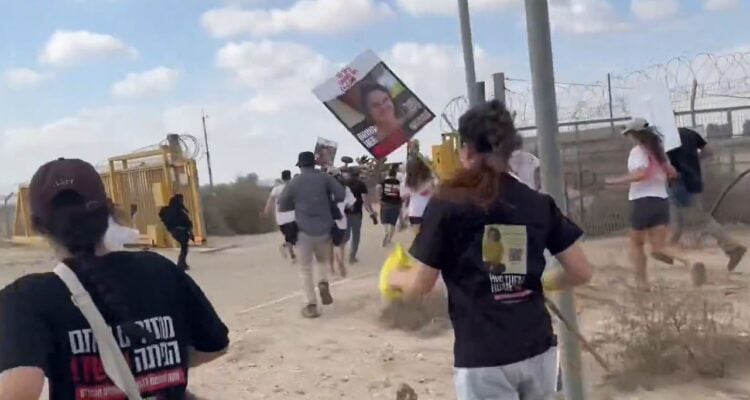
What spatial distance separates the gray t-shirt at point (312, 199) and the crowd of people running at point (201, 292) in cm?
372

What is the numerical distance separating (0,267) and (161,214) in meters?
6.82

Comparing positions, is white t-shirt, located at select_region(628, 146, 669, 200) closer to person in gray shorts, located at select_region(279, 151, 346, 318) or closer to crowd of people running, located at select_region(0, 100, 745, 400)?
crowd of people running, located at select_region(0, 100, 745, 400)

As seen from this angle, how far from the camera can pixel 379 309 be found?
8.70 meters

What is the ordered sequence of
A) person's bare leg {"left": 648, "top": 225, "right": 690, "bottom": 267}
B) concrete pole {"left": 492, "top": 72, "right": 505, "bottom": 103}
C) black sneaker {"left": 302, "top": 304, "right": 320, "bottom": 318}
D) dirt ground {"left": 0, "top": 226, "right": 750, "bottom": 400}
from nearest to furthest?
dirt ground {"left": 0, "top": 226, "right": 750, "bottom": 400} → concrete pole {"left": 492, "top": 72, "right": 505, "bottom": 103} → person's bare leg {"left": 648, "top": 225, "right": 690, "bottom": 267} → black sneaker {"left": 302, "top": 304, "right": 320, "bottom": 318}

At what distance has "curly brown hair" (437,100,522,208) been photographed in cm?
335

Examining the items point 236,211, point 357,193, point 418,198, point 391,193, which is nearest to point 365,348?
point 418,198

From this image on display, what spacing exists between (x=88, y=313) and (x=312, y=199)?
23.1 feet

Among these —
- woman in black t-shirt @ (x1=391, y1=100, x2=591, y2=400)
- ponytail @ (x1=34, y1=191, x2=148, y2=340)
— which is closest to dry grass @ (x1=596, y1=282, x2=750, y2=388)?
woman in black t-shirt @ (x1=391, y1=100, x2=591, y2=400)

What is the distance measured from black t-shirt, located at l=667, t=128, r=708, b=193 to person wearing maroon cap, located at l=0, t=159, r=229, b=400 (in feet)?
23.8

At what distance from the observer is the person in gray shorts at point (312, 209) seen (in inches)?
366

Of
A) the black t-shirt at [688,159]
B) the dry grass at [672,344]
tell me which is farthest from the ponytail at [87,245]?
the black t-shirt at [688,159]

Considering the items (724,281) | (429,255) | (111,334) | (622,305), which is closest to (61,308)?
(111,334)

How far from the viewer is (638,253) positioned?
8.12m

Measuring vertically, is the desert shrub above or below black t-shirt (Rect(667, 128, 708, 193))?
below
